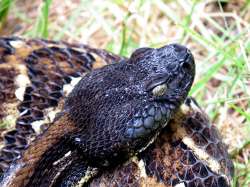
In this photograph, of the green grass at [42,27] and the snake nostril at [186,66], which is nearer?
the snake nostril at [186,66]

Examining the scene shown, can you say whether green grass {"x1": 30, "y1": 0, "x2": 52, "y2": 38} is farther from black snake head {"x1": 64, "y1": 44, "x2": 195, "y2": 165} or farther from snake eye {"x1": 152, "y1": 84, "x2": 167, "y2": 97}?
snake eye {"x1": 152, "y1": 84, "x2": 167, "y2": 97}

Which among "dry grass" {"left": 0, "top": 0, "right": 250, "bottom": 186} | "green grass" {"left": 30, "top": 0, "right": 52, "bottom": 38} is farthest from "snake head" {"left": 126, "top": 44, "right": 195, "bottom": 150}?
"green grass" {"left": 30, "top": 0, "right": 52, "bottom": 38}

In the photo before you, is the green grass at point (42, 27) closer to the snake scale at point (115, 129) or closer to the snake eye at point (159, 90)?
the snake scale at point (115, 129)

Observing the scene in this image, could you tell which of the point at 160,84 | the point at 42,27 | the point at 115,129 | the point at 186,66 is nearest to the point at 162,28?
the point at 42,27

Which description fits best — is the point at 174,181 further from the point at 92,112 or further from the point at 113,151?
the point at 92,112

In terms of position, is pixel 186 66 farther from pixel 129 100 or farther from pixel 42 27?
pixel 42 27

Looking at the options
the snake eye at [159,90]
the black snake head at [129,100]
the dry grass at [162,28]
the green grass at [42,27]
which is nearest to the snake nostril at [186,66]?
the black snake head at [129,100]

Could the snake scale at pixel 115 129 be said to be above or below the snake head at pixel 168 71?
below

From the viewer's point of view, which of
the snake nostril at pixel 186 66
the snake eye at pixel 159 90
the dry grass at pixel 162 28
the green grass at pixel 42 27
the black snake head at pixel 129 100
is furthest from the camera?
the green grass at pixel 42 27
